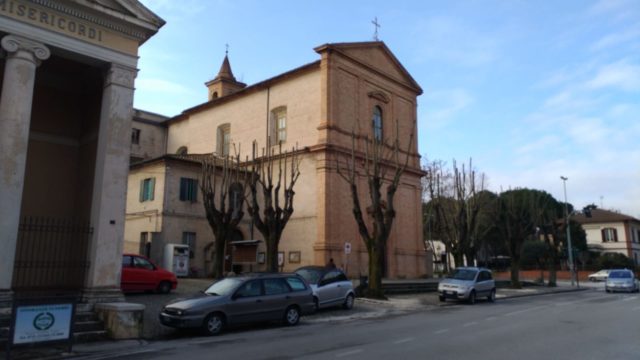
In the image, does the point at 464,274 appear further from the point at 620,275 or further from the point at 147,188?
the point at 147,188

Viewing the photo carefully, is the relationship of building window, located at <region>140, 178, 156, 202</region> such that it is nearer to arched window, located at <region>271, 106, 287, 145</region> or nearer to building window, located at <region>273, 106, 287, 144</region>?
arched window, located at <region>271, 106, 287, 145</region>

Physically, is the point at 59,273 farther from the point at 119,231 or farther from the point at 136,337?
the point at 136,337

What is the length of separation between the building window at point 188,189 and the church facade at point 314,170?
65 millimetres

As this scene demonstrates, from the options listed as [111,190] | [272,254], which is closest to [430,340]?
[111,190]

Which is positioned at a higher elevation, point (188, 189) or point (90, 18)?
point (90, 18)

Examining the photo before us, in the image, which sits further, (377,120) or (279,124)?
(377,120)

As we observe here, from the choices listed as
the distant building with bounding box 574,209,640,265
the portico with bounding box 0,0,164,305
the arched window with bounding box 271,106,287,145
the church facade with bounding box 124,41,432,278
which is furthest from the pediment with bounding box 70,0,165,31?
the distant building with bounding box 574,209,640,265

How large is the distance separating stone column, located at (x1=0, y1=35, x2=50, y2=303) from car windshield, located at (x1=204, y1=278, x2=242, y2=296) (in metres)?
4.87

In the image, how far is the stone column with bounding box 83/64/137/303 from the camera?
42.6 ft

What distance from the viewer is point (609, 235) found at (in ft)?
241

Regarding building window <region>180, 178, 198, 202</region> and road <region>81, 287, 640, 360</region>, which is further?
building window <region>180, 178, 198, 202</region>

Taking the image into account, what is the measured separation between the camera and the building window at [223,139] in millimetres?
41031

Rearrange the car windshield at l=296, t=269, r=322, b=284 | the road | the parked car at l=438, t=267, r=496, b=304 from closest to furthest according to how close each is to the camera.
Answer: the road < the car windshield at l=296, t=269, r=322, b=284 < the parked car at l=438, t=267, r=496, b=304

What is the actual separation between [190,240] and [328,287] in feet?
51.9
